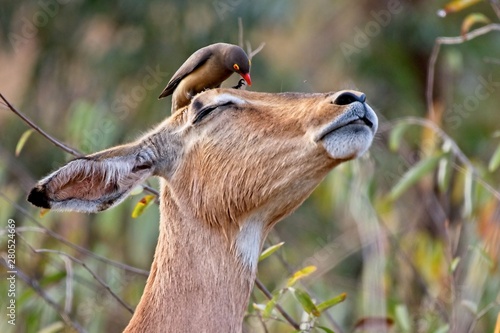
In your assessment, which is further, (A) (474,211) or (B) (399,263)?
(B) (399,263)

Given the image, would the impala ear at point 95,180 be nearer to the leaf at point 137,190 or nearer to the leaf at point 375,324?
the leaf at point 137,190

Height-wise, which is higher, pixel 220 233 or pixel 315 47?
pixel 220 233

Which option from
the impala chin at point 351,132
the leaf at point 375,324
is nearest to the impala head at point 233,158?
the impala chin at point 351,132

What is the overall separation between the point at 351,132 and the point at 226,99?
76cm

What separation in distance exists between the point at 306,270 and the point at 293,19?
10.7 meters

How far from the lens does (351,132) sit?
169 inches

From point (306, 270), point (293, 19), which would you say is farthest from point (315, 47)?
point (306, 270)

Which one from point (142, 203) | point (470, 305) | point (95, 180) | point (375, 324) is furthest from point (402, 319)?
point (95, 180)

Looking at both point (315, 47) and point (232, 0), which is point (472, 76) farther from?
point (232, 0)

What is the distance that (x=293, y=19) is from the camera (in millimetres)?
15570

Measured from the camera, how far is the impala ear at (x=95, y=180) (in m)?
4.47

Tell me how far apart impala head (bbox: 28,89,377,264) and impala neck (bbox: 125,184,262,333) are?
0.07 meters

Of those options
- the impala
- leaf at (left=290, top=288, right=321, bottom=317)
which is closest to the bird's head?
the impala

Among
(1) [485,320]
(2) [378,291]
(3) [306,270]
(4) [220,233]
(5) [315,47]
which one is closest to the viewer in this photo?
(4) [220,233]
